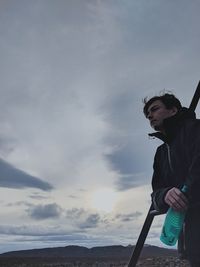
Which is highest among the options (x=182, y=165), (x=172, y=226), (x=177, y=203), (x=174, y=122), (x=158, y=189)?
(x=174, y=122)

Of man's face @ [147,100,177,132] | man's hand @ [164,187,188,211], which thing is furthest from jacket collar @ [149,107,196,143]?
man's hand @ [164,187,188,211]

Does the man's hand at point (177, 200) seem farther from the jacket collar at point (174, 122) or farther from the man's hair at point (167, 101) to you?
the man's hair at point (167, 101)

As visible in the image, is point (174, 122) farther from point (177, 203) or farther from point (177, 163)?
point (177, 203)

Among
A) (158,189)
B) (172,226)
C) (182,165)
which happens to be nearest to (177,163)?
(182,165)

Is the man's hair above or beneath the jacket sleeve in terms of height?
above

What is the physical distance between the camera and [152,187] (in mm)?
4105

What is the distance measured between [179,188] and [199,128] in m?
0.51

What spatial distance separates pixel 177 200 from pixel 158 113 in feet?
2.91

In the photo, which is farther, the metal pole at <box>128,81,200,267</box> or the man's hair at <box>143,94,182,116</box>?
the man's hair at <box>143,94,182,116</box>

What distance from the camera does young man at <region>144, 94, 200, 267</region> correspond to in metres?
3.44

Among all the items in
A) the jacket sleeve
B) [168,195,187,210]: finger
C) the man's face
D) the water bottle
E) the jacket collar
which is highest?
the man's face

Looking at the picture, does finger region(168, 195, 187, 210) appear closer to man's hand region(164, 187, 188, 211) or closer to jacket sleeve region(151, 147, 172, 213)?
man's hand region(164, 187, 188, 211)

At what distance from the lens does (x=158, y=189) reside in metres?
3.91

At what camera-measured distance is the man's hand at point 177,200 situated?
3.44 metres
